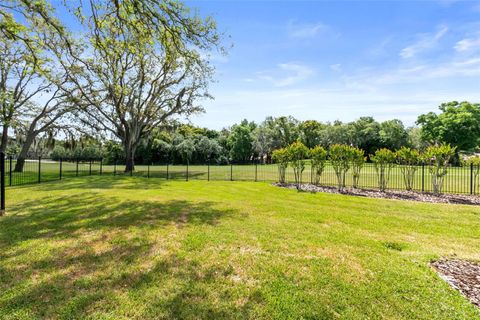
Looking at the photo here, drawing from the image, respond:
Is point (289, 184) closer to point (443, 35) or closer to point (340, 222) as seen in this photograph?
point (340, 222)

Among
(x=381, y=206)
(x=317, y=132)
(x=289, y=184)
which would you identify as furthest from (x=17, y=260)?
(x=317, y=132)

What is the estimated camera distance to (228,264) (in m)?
3.44

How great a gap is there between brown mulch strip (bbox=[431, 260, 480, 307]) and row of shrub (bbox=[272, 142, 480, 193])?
7.09 m

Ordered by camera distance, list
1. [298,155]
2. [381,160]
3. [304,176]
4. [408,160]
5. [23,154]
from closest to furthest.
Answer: [408,160]
[381,160]
[298,155]
[304,176]
[23,154]

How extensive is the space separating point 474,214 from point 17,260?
9751mm

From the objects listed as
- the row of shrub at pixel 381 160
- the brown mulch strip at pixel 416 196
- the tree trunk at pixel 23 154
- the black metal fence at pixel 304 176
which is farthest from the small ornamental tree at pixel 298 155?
the tree trunk at pixel 23 154

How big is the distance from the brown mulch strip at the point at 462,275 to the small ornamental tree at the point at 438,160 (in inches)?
274

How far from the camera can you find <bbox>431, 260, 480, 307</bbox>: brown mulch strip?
9.41 ft

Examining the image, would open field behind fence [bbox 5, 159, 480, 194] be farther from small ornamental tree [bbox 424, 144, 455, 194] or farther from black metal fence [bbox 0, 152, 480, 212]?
small ornamental tree [bbox 424, 144, 455, 194]

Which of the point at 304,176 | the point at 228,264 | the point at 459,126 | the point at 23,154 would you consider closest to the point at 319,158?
the point at 304,176

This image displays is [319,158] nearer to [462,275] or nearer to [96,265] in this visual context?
[462,275]

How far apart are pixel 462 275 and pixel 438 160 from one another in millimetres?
7650

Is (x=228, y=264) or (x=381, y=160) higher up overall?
(x=381, y=160)

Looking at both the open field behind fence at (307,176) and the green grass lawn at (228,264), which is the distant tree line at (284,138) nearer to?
the open field behind fence at (307,176)
